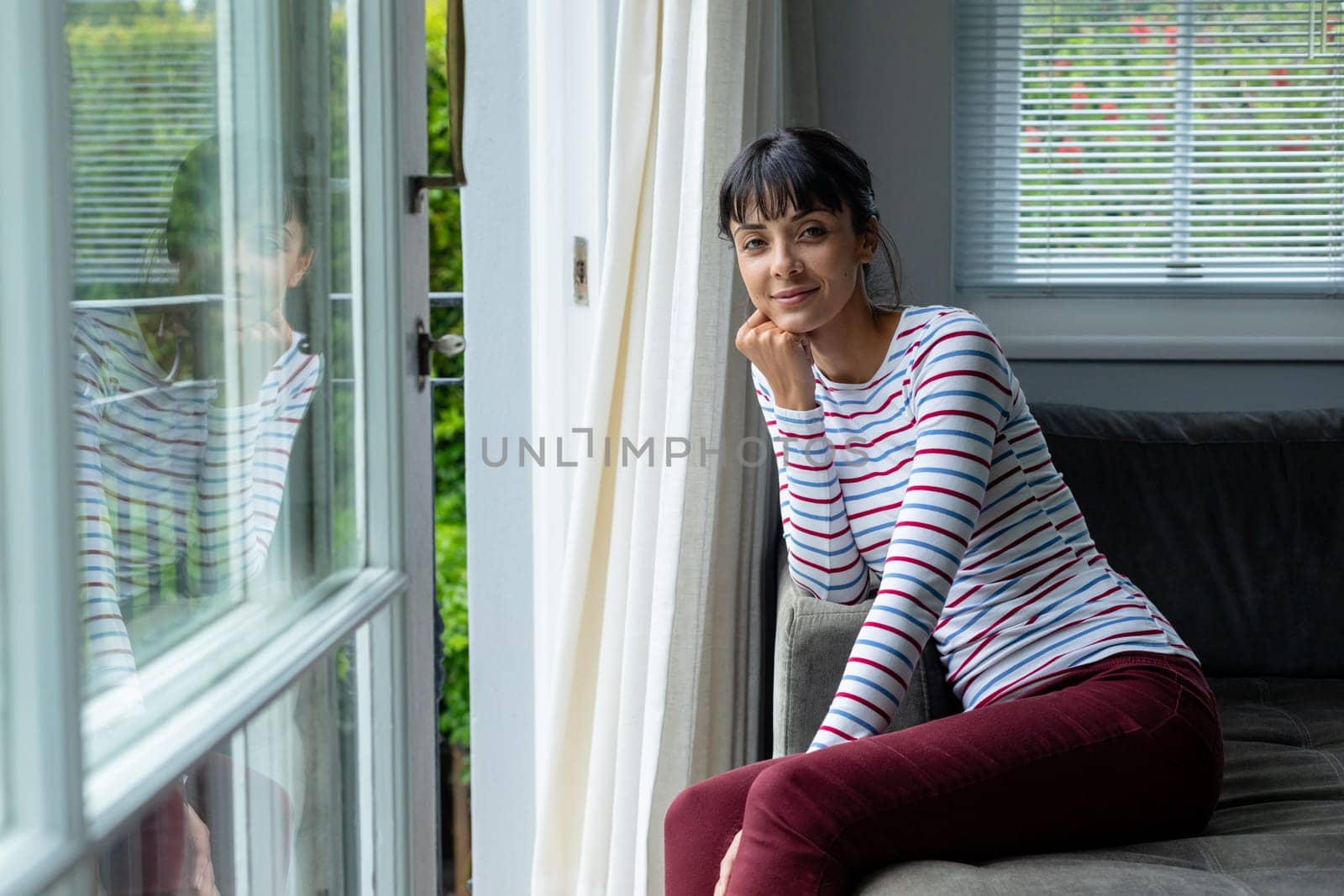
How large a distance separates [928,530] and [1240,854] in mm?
450

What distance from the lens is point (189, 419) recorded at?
30.9 inches

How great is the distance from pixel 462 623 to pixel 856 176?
280 centimetres

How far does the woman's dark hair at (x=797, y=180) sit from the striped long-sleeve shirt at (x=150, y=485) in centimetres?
71

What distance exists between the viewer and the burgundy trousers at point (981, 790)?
1.18 m

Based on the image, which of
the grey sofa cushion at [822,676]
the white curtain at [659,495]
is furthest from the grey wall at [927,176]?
the grey sofa cushion at [822,676]

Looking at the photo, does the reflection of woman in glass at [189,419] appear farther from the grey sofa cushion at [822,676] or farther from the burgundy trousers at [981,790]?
the grey sofa cushion at [822,676]

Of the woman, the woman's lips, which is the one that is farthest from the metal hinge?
the woman's lips

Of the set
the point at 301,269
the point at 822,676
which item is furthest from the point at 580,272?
the point at 301,269

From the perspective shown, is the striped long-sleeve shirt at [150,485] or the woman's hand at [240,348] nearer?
the striped long-sleeve shirt at [150,485]

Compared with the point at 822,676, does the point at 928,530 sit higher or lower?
higher

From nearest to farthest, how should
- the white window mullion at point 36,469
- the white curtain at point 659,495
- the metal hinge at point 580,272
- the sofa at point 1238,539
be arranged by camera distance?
the white window mullion at point 36,469, the white curtain at point 659,495, the sofa at point 1238,539, the metal hinge at point 580,272

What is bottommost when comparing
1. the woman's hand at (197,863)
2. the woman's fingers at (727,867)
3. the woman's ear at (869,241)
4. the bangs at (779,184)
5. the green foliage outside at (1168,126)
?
the woman's fingers at (727,867)

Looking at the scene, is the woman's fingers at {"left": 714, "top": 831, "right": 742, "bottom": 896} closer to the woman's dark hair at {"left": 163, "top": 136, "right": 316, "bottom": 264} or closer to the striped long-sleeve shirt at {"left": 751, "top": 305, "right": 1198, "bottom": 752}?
the striped long-sleeve shirt at {"left": 751, "top": 305, "right": 1198, "bottom": 752}

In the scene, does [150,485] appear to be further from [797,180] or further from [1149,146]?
[1149,146]
